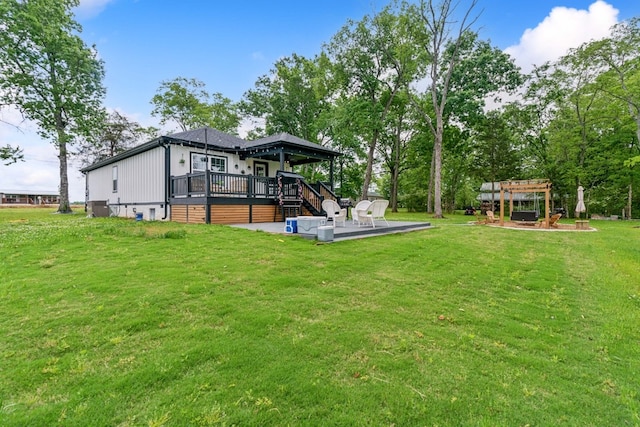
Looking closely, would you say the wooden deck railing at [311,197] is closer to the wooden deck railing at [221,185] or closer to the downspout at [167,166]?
the wooden deck railing at [221,185]

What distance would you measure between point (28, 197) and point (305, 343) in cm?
7344

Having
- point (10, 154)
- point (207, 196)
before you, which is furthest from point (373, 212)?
point (10, 154)

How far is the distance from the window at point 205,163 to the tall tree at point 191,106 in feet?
60.8

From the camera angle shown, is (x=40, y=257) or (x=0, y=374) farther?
(x=40, y=257)

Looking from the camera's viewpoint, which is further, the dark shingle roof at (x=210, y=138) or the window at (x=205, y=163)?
the window at (x=205, y=163)

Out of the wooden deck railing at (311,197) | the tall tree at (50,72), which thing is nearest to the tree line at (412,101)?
the tall tree at (50,72)

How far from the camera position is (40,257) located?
16.9ft

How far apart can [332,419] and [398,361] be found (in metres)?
0.89

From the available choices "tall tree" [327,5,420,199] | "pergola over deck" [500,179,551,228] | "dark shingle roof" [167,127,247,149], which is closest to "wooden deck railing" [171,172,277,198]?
"dark shingle roof" [167,127,247,149]

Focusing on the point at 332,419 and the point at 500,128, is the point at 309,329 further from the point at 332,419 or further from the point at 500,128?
the point at 500,128

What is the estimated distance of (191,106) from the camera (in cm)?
3159

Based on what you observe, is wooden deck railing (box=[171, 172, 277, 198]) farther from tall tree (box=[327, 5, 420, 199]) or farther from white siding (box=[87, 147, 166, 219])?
tall tree (box=[327, 5, 420, 199])

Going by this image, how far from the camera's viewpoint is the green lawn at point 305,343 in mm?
1923

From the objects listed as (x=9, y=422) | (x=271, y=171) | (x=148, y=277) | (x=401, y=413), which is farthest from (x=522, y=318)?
(x=271, y=171)
